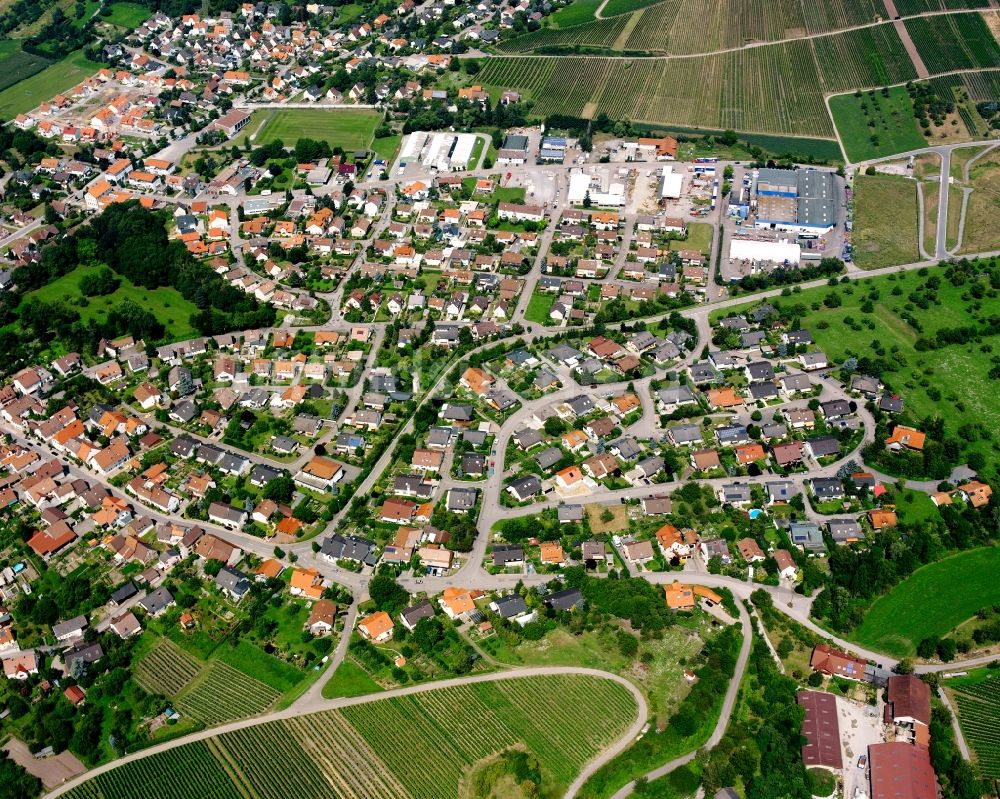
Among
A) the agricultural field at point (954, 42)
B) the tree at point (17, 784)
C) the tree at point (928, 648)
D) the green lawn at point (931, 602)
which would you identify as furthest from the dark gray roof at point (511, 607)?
the agricultural field at point (954, 42)

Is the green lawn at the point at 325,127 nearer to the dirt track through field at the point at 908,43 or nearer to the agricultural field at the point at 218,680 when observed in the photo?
the dirt track through field at the point at 908,43

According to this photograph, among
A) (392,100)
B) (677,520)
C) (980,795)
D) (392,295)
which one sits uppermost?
(392,100)

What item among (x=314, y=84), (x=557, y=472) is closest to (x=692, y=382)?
(x=557, y=472)

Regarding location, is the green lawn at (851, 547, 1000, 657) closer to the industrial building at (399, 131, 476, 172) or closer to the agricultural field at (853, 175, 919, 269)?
the agricultural field at (853, 175, 919, 269)

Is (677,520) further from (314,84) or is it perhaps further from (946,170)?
(314,84)

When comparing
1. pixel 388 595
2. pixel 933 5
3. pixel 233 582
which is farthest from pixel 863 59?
pixel 233 582
